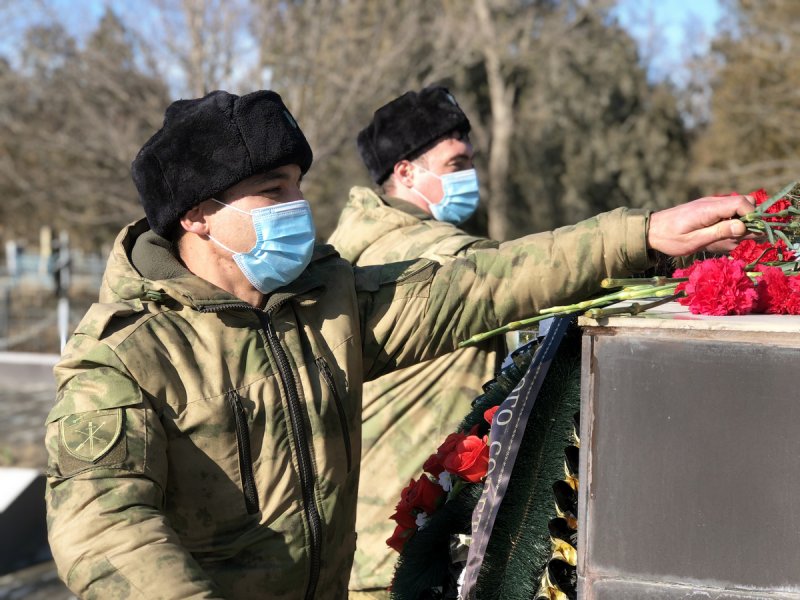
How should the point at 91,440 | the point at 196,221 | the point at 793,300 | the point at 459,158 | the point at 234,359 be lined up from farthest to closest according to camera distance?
1. the point at 459,158
2. the point at 196,221
3. the point at 234,359
4. the point at 793,300
5. the point at 91,440

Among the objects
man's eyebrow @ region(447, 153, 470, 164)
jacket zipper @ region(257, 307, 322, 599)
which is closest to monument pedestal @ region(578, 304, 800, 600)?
jacket zipper @ region(257, 307, 322, 599)

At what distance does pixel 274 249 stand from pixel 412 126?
5.96 feet

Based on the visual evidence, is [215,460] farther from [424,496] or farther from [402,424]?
[402,424]

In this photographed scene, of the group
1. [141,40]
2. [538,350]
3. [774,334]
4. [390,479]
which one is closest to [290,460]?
[538,350]

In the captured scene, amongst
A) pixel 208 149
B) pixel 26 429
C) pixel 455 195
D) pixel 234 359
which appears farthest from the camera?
pixel 26 429

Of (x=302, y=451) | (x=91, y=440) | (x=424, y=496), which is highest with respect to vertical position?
(x=91, y=440)

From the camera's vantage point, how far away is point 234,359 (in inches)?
83.1

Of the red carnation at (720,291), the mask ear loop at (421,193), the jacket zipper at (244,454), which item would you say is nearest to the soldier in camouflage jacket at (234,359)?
the jacket zipper at (244,454)

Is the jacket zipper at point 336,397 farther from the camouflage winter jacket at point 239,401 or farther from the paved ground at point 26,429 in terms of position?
the paved ground at point 26,429

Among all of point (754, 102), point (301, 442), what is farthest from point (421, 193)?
point (754, 102)

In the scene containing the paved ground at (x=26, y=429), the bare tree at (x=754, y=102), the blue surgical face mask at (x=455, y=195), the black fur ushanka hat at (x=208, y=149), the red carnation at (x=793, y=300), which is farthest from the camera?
the bare tree at (x=754, y=102)

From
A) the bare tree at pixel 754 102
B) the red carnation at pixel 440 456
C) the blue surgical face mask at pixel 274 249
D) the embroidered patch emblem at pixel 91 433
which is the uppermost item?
the bare tree at pixel 754 102

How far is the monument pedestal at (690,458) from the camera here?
171 cm

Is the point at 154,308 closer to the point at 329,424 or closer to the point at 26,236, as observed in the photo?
the point at 329,424
